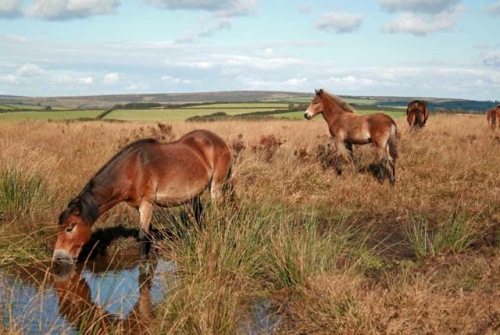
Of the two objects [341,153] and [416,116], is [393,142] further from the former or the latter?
[416,116]

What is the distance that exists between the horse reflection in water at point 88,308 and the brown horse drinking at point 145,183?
27cm

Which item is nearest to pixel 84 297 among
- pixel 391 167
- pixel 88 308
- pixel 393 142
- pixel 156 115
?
pixel 88 308

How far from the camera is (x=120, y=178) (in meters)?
6.98

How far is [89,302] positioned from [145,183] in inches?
73.8

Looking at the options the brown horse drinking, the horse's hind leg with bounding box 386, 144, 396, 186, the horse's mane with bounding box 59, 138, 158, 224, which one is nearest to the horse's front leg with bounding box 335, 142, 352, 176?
the horse's hind leg with bounding box 386, 144, 396, 186

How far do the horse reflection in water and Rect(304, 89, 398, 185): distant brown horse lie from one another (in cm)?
691

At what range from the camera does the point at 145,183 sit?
23.5 ft

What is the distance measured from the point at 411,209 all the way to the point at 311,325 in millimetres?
5890

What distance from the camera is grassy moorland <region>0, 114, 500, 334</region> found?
14.8 ft

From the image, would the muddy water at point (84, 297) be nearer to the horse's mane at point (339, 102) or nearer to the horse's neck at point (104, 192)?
the horse's neck at point (104, 192)

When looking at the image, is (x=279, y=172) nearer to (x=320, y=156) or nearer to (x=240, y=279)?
(x=320, y=156)

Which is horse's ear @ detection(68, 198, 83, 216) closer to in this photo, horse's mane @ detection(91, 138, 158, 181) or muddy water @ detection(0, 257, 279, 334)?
horse's mane @ detection(91, 138, 158, 181)

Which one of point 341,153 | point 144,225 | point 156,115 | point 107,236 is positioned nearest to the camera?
point 144,225

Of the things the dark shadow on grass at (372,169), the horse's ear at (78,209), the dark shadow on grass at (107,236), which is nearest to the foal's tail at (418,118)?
the dark shadow on grass at (372,169)
